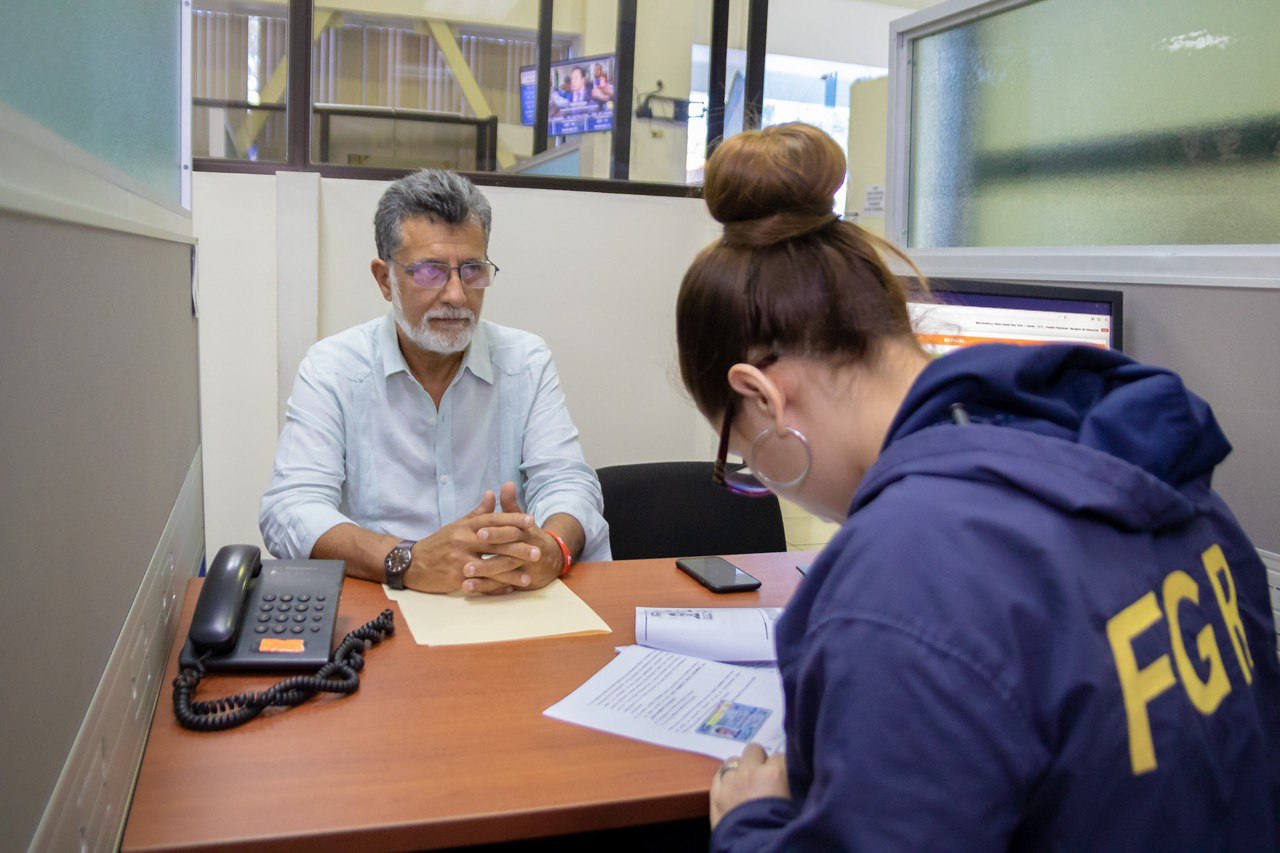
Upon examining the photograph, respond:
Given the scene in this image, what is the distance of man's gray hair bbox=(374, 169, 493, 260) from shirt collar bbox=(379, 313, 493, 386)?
16 cm

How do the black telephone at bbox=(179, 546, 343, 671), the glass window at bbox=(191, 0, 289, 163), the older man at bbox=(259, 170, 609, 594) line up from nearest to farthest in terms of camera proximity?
the black telephone at bbox=(179, 546, 343, 671), the older man at bbox=(259, 170, 609, 594), the glass window at bbox=(191, 0, 289, 163)

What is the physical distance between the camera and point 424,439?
6.40 ft

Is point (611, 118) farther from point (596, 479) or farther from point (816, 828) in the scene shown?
point (816, 828)

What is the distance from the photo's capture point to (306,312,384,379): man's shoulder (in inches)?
74.7

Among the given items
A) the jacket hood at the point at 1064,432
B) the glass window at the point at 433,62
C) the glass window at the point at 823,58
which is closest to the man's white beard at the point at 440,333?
the jacket hood at the point at 1064,432

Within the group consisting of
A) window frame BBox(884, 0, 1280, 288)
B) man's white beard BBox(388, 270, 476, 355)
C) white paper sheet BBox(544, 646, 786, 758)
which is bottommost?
white paper sheet BBox(544, 646, 786, 758)

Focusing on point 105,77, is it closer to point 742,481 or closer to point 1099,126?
point 742,481

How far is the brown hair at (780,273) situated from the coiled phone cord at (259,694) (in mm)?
541

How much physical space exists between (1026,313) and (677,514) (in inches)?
30.9

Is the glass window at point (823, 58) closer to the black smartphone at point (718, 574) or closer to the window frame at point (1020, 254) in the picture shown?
the window frame at point (1020, 254)

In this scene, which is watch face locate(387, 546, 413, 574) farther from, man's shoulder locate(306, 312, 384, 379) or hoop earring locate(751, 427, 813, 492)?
hoop earring locate(751, 427, 813, 492)

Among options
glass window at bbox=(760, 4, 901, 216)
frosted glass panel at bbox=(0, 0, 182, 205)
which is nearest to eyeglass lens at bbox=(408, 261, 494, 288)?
frosted glass panel at bbox=(0, 0, 182, 205)

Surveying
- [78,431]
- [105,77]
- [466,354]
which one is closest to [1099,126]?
[466,354]

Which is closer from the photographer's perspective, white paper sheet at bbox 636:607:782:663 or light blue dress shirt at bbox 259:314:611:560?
white paper sheet at bbox 636:607:782:663
